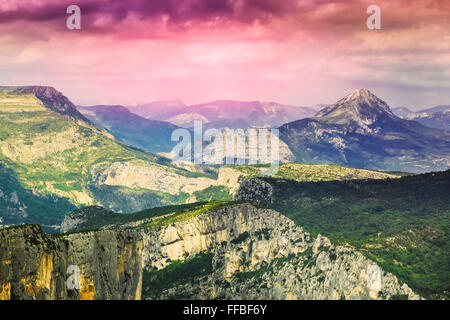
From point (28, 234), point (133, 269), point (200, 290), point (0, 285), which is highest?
point (28, 234)

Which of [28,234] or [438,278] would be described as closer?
[28,234]

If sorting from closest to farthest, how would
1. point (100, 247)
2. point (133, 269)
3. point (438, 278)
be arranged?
point (100, 247) → point (133, 269) → point (438, 278)
